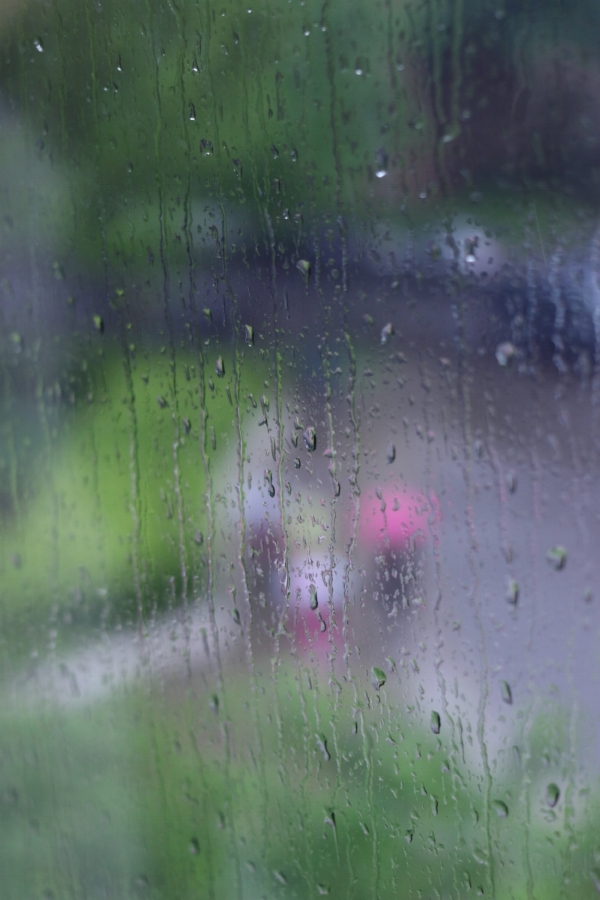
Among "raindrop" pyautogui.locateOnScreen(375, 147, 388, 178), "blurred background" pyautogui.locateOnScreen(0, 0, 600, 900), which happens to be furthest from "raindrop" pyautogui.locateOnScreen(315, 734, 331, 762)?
"raindrop" pyautogui.locateOnScreen(375, 147, 388, 178)

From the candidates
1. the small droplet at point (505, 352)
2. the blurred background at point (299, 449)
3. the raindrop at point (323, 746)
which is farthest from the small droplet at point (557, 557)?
the raindrop at point (323, 746)

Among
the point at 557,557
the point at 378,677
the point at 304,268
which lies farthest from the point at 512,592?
the point at 304,268

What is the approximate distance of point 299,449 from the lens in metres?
0.62

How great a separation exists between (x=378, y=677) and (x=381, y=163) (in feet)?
1.33

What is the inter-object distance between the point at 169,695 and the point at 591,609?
1.45 ft

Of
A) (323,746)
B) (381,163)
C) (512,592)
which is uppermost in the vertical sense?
(381,163)

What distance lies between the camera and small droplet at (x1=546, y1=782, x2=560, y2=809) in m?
0.47

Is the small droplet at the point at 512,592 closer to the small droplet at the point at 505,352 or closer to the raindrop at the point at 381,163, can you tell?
the small droplet at the point at 505,352

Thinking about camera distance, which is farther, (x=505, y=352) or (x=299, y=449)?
(x=299, y=449)

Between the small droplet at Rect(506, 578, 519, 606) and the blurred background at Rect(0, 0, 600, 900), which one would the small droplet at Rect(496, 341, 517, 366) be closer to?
the blurred background at Rect(0, 0, 600, 900)

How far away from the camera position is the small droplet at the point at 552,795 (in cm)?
47

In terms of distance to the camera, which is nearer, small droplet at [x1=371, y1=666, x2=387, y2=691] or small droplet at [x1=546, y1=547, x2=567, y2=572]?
small droplet at [x1=546, y1=547, x2=567, y2=572]

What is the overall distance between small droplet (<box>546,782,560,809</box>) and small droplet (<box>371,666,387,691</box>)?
0.14 m

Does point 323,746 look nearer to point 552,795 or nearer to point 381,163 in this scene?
point 552,795
